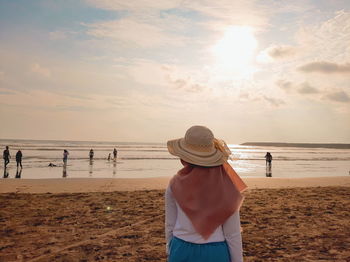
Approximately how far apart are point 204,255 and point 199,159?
2.49 feet

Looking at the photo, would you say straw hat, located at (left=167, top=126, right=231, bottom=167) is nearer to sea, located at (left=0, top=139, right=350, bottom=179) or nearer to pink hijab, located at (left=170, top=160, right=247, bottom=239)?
pink hijab, located at (left=170, top=160, right=247, bottom=239)

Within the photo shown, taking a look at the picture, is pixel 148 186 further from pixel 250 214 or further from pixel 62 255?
pixel 62 255

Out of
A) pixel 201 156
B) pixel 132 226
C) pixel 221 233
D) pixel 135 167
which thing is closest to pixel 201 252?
pixel 221 233

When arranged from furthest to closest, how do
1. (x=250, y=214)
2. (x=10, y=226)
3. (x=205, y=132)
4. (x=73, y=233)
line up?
(x=250, y=214) < (x=10, y=226) < (x=73, y=233) < (x=205, y=132)

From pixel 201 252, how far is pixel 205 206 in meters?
0.38

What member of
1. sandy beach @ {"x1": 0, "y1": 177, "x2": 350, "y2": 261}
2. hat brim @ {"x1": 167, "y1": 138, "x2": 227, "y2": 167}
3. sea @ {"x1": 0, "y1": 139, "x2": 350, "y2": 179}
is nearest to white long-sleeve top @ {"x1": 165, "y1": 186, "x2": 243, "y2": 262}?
hat brim @ {"x1": 167, "y1": 138, "x2": 227, "y2": 167}

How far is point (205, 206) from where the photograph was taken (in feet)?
8.01

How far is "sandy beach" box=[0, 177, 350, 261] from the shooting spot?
6195mm

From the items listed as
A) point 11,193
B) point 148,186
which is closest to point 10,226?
point 11,193

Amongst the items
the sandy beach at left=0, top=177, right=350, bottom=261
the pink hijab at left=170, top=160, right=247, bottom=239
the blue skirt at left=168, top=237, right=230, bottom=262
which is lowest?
the sandy beach at left=0, top=177, right=350, bottom=261

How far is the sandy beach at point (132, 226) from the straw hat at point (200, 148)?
13.1 feet

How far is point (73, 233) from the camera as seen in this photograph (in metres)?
7.43

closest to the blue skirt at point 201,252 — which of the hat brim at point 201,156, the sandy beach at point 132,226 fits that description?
the hat brim at point 201,156

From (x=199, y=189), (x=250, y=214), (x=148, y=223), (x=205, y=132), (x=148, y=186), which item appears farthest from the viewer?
(x=148, y=186)
